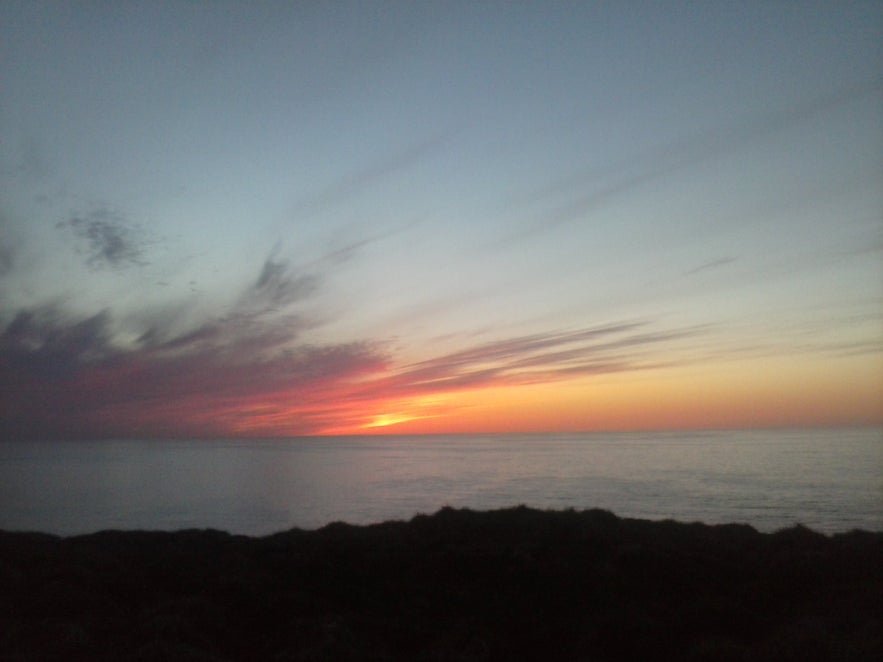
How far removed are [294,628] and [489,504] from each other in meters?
50.1

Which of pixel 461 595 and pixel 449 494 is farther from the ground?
pixel 461 595

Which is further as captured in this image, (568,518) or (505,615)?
(568,518)

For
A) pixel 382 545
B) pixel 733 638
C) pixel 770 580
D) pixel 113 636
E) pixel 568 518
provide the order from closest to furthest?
pixel 733 638, pixel 113 636, pixel 770 580, pixel 382 545, pixel 568 518

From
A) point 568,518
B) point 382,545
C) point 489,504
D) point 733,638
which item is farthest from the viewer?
point 489,504

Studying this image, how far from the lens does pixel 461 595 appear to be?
57.1 feet

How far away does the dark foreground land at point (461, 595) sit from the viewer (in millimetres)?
13297

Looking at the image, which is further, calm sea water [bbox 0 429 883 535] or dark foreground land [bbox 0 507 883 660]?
calm sea water [bbox 0 429 883 535]

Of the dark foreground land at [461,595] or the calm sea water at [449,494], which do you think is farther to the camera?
the calm sea water at [449,494]

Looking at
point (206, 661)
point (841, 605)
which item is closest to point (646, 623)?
point (841, 605)

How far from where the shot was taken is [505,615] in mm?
15945

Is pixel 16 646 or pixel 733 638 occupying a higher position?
pixel 16 646

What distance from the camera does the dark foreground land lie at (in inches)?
523

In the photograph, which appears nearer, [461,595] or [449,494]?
[461,595]

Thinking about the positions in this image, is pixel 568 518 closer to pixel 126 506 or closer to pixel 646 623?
pixel 646 623
